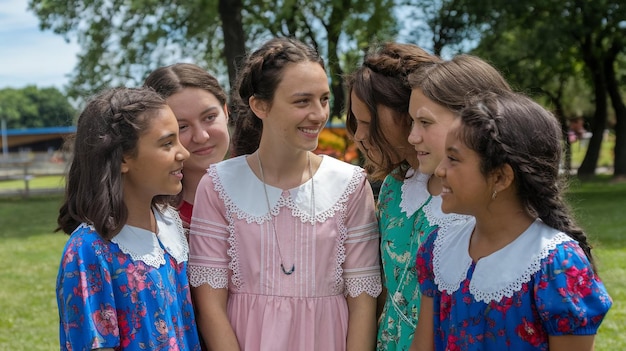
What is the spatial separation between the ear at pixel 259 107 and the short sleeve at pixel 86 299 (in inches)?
30.4

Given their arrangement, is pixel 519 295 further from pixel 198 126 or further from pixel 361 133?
pixel 198 126

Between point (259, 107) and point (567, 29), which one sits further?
point (567, 29)

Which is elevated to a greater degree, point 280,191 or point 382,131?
point 382,131

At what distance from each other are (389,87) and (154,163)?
2.93 feet

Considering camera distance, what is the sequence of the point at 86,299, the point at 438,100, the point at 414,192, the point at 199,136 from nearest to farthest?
the point at 86,299
the point at 438,100
the point at 414,192
the point at 199,136

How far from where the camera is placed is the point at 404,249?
2650 millimetres

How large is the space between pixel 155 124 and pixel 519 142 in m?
1.27

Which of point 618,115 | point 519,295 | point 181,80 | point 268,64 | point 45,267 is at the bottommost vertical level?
point 45,267

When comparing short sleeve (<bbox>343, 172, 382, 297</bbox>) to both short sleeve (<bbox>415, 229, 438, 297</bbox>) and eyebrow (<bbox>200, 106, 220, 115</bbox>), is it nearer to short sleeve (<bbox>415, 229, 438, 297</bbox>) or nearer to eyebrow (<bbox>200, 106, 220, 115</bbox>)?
short sleeve (<bbox>415, 229, 438, 297</bbox>)

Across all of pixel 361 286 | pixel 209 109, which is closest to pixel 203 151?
pixel 209 109

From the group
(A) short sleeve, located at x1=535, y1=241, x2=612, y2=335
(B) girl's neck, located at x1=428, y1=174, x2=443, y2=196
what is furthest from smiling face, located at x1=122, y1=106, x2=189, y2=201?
→ (A) short sleeve, located at x1=535, y1=241, x2=612, y2=335

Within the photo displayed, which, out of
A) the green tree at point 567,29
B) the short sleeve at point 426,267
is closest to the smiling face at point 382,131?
the short sleeve at point 426,267

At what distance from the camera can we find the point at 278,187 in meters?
2.79

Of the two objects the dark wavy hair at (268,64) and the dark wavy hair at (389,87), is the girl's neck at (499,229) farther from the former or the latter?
the dark wavy hair at (268,64)
